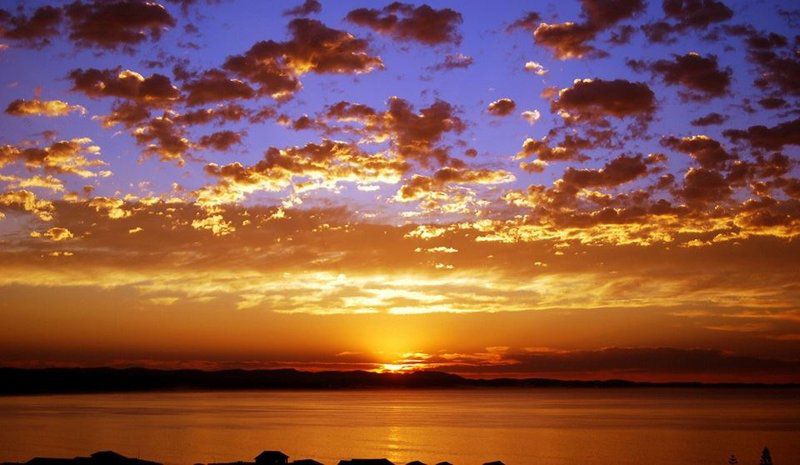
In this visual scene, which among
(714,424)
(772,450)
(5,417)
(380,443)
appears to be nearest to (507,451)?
(380,443)

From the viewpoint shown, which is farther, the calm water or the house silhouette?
the calm water

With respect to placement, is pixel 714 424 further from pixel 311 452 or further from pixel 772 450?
pixel 311 452

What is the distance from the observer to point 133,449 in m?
101

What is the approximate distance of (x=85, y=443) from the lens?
105 m

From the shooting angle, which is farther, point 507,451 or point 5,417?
point 5,417

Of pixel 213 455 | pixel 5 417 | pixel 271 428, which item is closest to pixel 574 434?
pixel 271 428

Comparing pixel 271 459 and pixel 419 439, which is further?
pixel 419 439

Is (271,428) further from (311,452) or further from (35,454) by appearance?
(35,454)

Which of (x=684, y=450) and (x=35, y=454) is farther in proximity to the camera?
(x=684, y=450)

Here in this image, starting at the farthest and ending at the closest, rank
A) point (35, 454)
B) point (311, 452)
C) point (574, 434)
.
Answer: point (574, 434) < point (311, 452) < point (35, 454)

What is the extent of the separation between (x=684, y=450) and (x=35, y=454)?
78232 millimetres

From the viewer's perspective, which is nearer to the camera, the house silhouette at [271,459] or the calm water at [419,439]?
the house silhouette at [271,459]

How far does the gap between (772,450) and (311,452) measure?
57.7 meters

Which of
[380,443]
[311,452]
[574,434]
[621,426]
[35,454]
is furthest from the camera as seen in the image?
[621,426]
